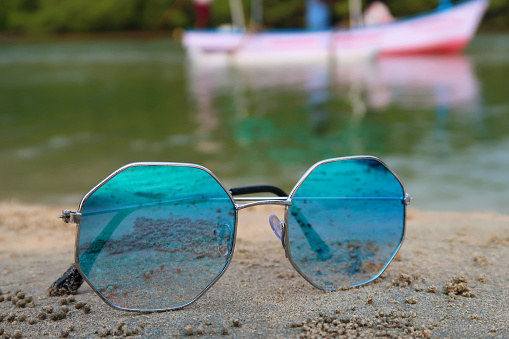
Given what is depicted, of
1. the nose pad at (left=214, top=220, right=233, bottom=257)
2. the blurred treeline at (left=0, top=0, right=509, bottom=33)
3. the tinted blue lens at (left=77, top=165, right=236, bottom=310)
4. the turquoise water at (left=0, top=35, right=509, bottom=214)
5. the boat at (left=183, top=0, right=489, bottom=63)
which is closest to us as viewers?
the tinted blue lens at (left=77, top=165, right=236, bottom=310)

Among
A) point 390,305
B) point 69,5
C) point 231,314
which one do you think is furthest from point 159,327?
point 69,5

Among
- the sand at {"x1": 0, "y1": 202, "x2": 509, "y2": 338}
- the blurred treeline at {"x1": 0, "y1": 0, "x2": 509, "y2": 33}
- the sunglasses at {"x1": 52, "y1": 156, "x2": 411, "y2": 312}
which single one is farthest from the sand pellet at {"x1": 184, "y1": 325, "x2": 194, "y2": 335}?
the blurred treeline at {"x1": 0, "y1": 0, "x2": 509, "y2": 33}

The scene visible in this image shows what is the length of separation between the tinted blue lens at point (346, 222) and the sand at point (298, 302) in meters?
0.08

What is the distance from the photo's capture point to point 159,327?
158 cm

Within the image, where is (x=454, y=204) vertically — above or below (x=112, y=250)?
below

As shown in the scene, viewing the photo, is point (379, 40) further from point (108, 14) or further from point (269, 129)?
point (108, 14)

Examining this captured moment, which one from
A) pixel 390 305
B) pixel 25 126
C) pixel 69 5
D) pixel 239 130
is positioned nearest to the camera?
pixel 390 305

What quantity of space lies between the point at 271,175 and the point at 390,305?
12.0 ft

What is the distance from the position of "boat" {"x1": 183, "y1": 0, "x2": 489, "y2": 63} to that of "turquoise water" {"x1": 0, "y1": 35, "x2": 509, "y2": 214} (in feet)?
17.3

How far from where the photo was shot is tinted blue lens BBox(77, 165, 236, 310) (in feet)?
5.45

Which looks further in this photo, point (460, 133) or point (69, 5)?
point (69, 5)

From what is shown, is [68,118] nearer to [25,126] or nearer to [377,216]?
[25,126]

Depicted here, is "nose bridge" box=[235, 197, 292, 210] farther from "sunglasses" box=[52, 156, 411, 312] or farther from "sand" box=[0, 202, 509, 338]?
"sand" box=[0, 202, 509, 338]

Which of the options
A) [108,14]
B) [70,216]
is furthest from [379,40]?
[108,14]
